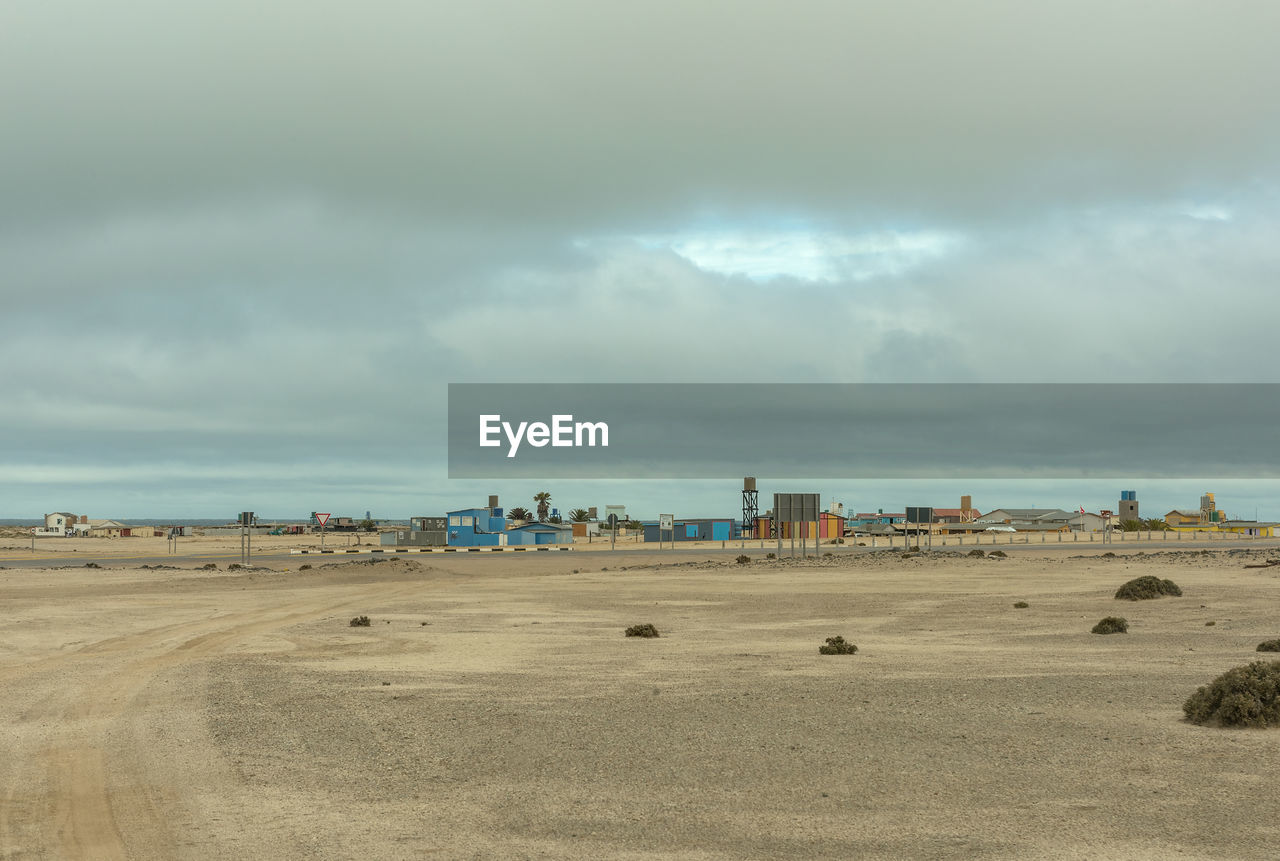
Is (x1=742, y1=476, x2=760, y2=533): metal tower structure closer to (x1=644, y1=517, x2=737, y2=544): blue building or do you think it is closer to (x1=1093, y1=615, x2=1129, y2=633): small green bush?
(x1=644, y1=517, x2=737, y2=544): blue building

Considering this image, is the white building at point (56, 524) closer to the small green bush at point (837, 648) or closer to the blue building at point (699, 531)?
the blue building at point (699, 531)

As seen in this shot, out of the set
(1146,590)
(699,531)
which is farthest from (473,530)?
(1146,590)

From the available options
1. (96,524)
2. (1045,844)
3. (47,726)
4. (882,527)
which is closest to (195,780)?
(47,726)

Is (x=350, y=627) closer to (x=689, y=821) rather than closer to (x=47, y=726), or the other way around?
(x=47, y=726)

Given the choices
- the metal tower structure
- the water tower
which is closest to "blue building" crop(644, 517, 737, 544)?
the metal tower structure

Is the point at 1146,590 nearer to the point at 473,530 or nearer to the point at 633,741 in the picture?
the point at 633,741
